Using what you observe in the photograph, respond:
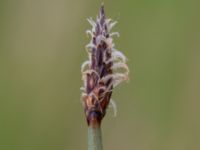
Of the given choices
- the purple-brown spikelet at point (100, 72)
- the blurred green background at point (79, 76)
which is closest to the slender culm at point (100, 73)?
the purple-brown spikelet at point (100, 72)

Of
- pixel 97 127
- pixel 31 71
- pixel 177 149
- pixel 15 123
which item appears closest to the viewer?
pixel 97 127

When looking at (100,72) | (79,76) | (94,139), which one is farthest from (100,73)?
(79,76)

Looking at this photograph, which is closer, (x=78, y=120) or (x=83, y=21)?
(x=78, y=120)

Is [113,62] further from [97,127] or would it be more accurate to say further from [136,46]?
[136,46]

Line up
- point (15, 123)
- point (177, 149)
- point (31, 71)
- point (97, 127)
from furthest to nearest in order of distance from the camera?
point (31, 71) → point (15, 123) → point (177, 149) → point (97, 127)

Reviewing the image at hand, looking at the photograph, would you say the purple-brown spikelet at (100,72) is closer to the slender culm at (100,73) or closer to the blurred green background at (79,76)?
the slender culm at (100,73)

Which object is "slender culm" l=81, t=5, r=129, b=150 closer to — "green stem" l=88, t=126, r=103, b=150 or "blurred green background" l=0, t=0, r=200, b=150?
"green stem" l=88, t=126, r=103, b=150

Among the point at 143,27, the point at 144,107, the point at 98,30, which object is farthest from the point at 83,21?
the point at 98,30

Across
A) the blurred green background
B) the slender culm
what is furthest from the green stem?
the blurred green background
